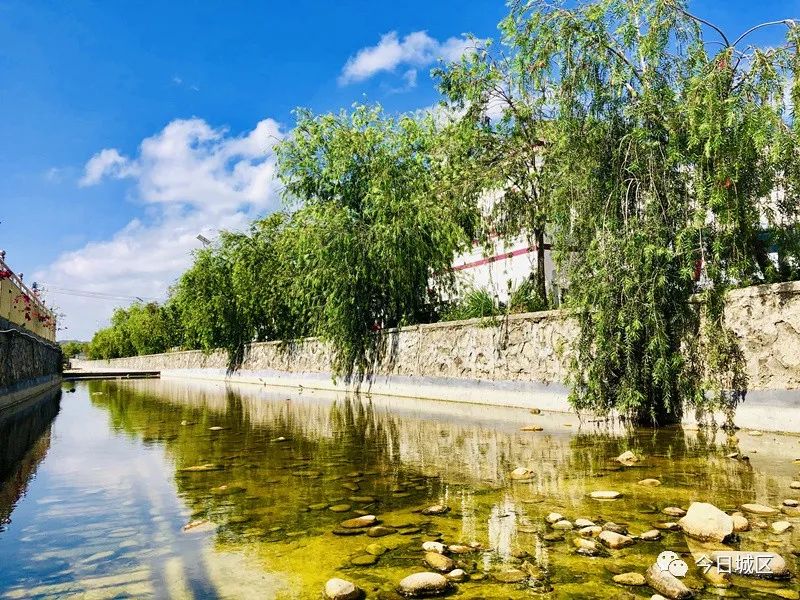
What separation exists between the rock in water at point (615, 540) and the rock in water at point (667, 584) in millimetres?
558

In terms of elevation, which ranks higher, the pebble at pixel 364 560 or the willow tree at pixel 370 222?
the willow tree at pixel 370 222

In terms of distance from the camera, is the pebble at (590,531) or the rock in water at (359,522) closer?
the pebble at (590,531)

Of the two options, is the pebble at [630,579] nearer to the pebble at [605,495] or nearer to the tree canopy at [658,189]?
the pebble at [605,495]

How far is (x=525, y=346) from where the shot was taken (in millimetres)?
13531

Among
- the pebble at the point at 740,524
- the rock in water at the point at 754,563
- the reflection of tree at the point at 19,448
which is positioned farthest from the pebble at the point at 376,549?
the reflection of tree at the point at 19,448

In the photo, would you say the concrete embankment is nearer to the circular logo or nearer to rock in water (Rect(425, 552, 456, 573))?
rock in water (Rect(425, 552, 456, 573))

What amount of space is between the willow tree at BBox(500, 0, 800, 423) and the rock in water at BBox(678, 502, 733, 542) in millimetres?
4967

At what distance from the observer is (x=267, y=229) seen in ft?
106

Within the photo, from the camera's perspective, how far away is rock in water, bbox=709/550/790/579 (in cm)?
330

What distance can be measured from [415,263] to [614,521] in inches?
571

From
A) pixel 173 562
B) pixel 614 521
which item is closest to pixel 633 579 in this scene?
pixel 614 521

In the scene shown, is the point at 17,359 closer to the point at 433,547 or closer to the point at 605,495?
the point at 433,547

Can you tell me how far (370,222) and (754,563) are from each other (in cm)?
1825

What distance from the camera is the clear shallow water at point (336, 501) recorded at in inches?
140
